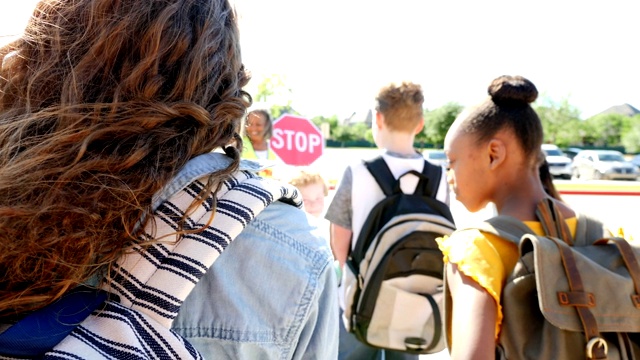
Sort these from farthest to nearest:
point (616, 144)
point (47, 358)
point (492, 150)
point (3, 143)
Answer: point (616, 144) → point (492, 150) → point (3, 143) → point (47, 358)

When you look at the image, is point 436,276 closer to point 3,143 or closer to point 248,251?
point 248,251

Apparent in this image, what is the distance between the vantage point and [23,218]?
2.81 ft

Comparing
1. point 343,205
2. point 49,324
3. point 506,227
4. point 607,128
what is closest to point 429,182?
point 343,205

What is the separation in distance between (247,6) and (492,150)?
1.18 m

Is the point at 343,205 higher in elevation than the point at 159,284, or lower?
lower

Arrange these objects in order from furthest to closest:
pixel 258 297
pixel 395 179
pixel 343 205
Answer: pixel 343 205 < pixel 395 179 < pixel 258 297

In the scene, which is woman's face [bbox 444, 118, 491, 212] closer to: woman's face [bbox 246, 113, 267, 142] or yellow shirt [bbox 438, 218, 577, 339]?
yellow shirt [bbox 438, 218, 577, 339]

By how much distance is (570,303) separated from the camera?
1.52 meters

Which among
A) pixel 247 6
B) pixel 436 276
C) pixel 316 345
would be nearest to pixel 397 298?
pixel 436 276

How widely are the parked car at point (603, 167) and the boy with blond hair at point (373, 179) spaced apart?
25.1m

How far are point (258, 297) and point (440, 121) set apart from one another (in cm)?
5645

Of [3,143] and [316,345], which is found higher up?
[3,143]

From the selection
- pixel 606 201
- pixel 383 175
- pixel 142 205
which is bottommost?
pixel 606 201

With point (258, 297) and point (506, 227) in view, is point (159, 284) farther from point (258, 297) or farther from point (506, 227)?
point (506, 227)
